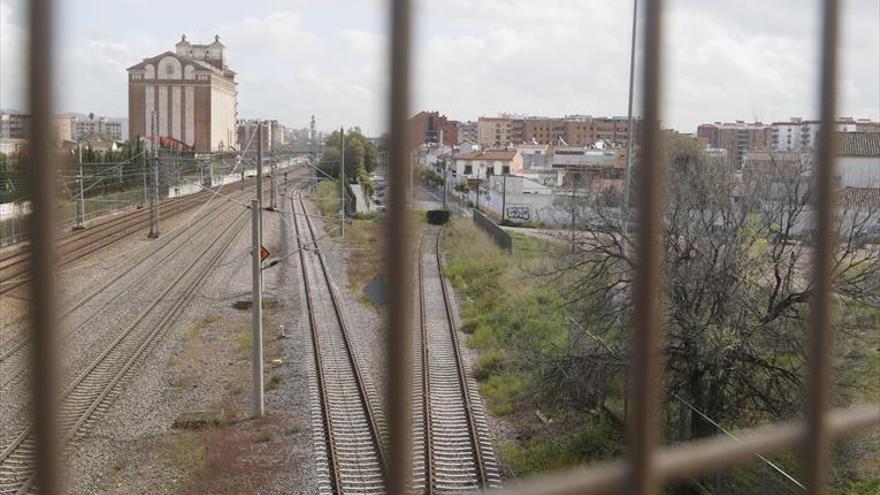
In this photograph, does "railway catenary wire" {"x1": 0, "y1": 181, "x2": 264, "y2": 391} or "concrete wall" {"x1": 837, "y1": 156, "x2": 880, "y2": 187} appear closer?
"railway catenary wire" {"x1": 0, "y1": 181, "x2": 264, "y2": 391}

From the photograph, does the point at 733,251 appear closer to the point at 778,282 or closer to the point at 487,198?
the point at 778,282

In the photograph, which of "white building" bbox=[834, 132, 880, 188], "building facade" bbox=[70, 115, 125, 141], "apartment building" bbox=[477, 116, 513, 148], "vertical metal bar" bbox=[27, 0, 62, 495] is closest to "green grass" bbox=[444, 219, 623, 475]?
"white building" bbox=[834, 132, 880, 188]

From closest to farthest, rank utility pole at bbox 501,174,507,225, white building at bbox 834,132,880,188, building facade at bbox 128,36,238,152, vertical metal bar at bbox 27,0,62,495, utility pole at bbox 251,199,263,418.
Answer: vertical metal bar at bbox 27,0,62,495, utility pole at bbox 251,199,263,418, white building at bbox 834,132,880,188, building facade at bbox 128,36,238,152, utility pole at bbox 501,174,507,225

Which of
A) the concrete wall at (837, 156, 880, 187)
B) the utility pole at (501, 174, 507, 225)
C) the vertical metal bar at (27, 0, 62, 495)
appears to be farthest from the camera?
the utility pole at (501, 174, 507, 225)

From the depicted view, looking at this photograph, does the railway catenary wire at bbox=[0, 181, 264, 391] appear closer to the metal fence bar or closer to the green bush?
the green bush

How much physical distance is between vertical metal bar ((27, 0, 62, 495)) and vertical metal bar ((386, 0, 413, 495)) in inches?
11.7

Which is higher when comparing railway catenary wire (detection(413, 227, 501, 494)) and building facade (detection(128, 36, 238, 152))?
building facade (detection(128, 36, 238, 152))

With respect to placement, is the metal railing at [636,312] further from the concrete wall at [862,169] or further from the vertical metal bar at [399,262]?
the concrete wall at [862,169]

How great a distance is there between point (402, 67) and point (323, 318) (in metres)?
15.0

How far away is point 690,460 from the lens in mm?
1063

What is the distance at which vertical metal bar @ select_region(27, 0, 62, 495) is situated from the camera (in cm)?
67

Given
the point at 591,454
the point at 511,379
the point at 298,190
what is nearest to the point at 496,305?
the point at 511,379

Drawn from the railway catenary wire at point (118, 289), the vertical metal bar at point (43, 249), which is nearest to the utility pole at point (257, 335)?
the railway catenary wire at point (118, 289)

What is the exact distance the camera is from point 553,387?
32.5 feet
